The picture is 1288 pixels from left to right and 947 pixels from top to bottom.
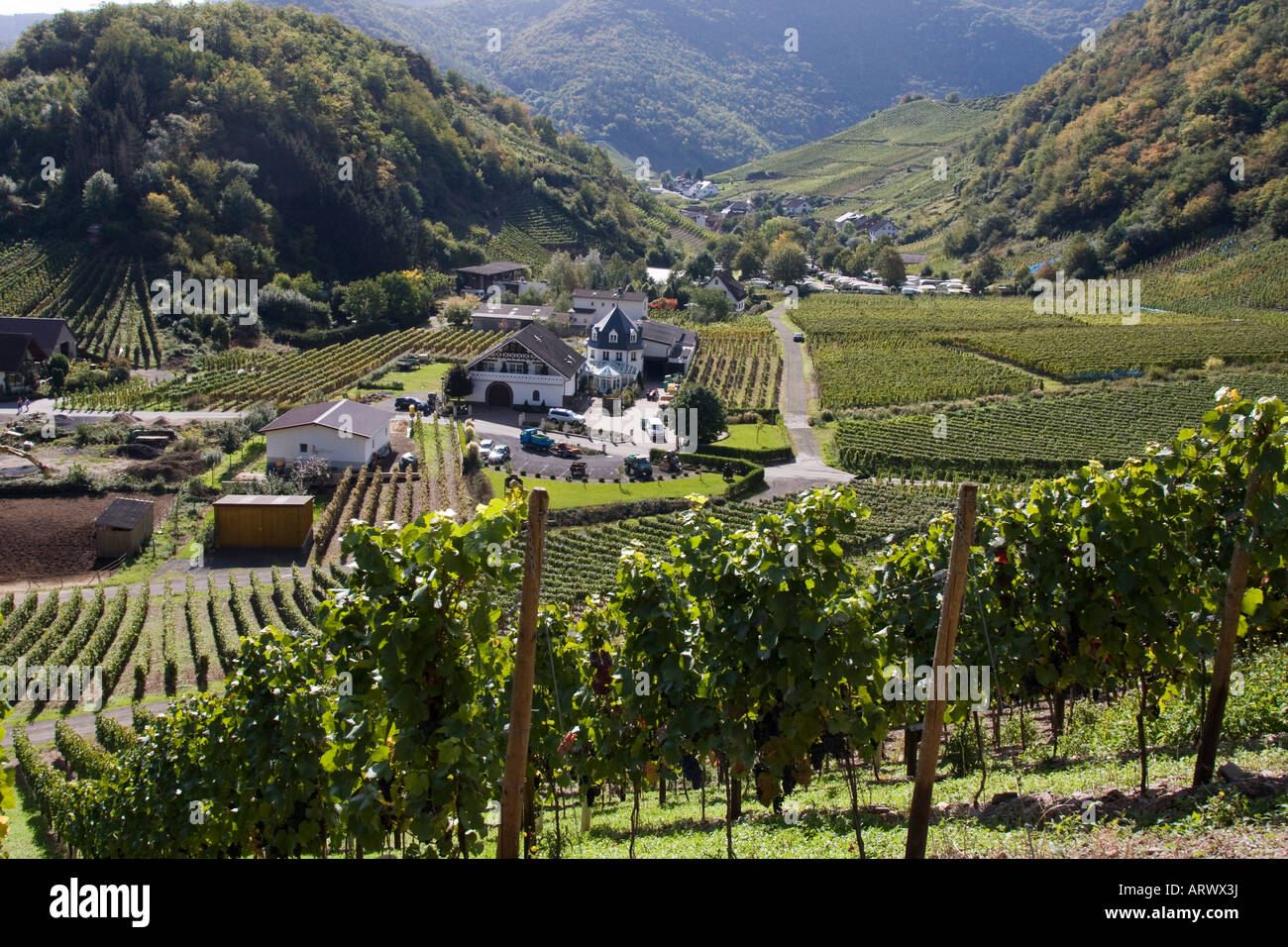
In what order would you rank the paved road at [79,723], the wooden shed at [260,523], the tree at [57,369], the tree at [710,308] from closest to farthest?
the paved road at [79,723] → the wooden shed at [260,523] → the tree at [57,369] → the tree at [710,308]

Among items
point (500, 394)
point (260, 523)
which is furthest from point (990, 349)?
point (260, 523)

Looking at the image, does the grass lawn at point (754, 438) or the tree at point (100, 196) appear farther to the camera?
the tree at point (100, 196)

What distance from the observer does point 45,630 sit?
26.0 meters

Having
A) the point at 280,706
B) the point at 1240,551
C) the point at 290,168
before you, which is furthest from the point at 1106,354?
the point at 290,168

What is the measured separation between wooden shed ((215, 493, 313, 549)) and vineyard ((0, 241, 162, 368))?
3232cm

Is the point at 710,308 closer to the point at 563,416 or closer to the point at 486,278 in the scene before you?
the point at 486,278

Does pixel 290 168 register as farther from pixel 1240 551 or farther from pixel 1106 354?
pixel 1240 551

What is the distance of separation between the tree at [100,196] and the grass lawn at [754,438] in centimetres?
6252

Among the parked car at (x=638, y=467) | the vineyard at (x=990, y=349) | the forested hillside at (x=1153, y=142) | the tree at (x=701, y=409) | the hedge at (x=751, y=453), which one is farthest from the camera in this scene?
the forested hillside at (x=1153, y=142)

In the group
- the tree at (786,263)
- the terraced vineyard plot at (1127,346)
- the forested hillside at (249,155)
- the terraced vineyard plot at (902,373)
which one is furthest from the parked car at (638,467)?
the tree at (786,263)

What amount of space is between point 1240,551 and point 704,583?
18.1 ft

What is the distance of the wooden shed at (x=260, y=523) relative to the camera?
3381cm

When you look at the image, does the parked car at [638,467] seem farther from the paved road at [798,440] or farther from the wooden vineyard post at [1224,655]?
the wooden vineyard post at [1224,655]

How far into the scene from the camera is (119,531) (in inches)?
1278
